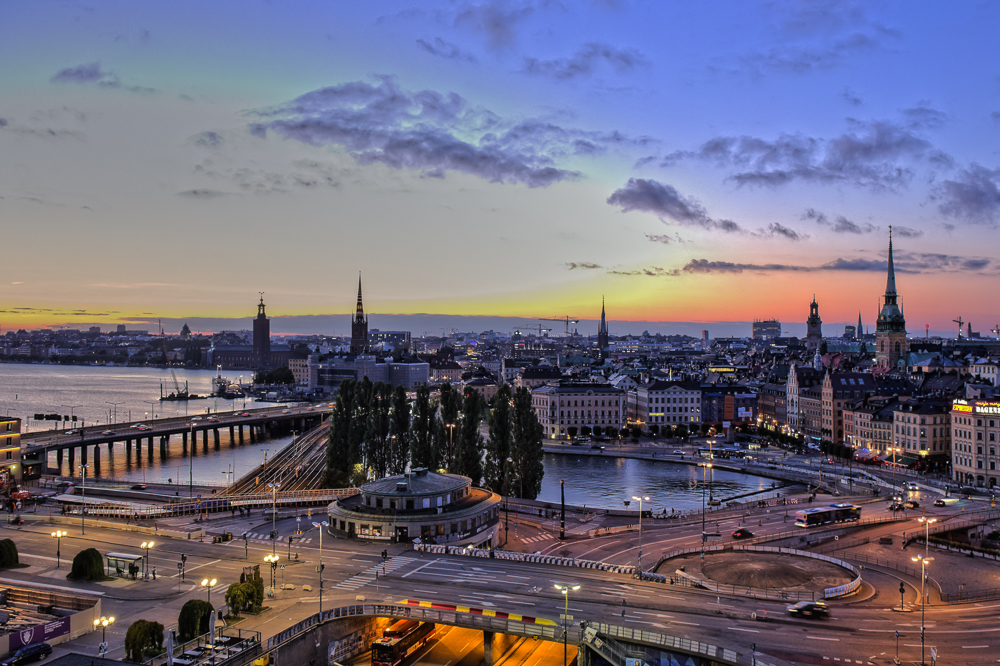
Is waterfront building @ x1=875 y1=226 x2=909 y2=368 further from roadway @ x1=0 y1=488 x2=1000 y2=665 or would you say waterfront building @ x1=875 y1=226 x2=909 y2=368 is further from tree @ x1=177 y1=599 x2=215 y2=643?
tree @ x1=177 y1=599 x2=215 y2=643

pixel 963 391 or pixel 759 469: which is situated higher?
pixel 963 391

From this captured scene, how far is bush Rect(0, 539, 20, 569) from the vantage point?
34.1 metres

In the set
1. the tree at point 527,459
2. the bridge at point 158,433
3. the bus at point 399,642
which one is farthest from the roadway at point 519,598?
the bridge at point 158,433

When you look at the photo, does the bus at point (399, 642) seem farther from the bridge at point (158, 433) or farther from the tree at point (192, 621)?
the bridge at point (158, 433)

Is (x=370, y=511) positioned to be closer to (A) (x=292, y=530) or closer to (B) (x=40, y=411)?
(A) (x=292, y=530)

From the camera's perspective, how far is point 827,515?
162ft

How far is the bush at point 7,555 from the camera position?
1344 inches

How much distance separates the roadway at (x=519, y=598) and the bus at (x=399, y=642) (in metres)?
1.13

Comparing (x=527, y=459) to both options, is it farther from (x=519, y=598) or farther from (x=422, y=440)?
(x=519, y=598)

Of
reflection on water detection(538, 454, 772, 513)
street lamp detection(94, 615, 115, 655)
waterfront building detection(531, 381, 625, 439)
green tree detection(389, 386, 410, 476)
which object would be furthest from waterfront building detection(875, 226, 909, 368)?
street lamp detection(94, 615, 115, 655)

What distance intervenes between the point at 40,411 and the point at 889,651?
152 m

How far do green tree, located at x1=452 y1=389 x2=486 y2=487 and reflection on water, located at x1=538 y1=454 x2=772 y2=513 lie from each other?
10535mm

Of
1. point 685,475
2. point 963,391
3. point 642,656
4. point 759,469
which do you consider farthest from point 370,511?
point 963,391

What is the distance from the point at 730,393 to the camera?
116938mm
